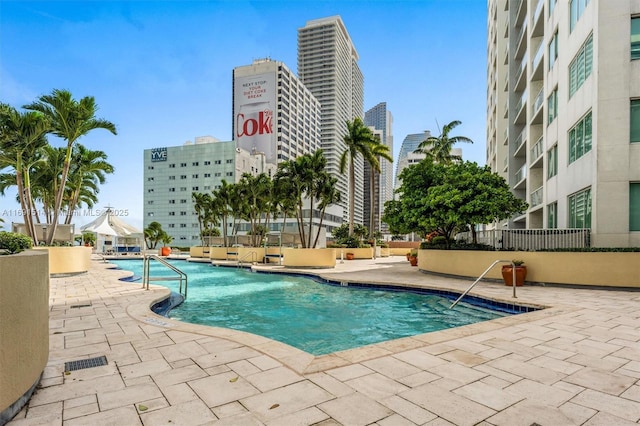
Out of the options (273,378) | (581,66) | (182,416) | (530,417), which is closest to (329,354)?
(273,378)

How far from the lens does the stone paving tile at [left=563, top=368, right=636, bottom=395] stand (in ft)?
11.3

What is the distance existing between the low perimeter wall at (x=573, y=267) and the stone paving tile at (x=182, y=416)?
11.9m

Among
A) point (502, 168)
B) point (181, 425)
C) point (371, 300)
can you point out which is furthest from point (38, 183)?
point (502, 168)

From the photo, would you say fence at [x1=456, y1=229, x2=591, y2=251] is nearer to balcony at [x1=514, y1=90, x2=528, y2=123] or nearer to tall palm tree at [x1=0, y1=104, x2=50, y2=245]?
balcony at [x1=514, y1=90, x2=528, y2=123]

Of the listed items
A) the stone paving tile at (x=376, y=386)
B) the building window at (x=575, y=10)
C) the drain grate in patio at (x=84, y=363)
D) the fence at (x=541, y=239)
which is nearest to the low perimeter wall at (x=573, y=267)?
the fence at (x=541, y=239)

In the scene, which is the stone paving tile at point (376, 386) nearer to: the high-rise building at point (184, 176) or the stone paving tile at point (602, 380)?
the stone paving tile at point (602, 380)

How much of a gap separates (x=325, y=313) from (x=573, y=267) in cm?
809

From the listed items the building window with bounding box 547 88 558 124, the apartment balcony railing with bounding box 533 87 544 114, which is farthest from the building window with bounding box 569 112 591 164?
the apartment balcony railing with bounding box 533 87 544 114

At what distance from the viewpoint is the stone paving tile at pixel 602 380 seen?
3.46 m

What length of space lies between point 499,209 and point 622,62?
601 centimetres

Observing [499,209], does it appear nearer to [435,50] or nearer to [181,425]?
[435,50]

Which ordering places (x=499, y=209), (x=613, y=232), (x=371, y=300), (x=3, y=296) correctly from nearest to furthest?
(x=3, y=296), (x=371, y=300), (x=613, y=232), (x=499, y=209)

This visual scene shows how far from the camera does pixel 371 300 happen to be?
10914 mm

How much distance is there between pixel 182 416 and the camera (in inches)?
112
